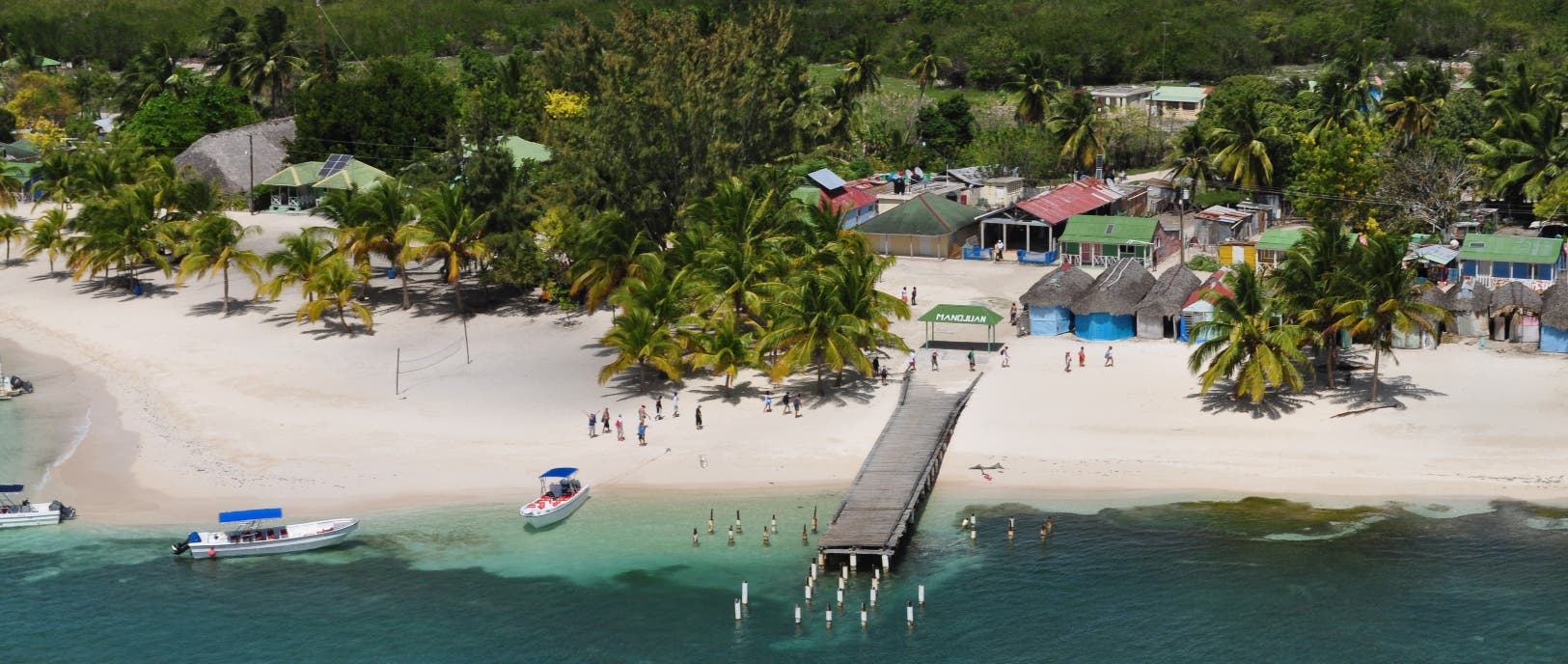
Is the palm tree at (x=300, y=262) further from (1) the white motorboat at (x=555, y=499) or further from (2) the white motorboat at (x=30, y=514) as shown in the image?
(1) the white motorboat at (x=555, y=499)

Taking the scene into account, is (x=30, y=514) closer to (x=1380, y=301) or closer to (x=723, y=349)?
(x=723, y=349)

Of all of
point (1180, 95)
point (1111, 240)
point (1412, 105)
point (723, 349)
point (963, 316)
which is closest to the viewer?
point (723, 349)

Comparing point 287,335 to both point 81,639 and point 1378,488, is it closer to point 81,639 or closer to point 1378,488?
point 81,639

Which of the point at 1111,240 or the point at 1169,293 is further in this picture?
the point at 1111,240

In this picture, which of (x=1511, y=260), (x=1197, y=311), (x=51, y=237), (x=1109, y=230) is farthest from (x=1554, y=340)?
(x=51, y=237)

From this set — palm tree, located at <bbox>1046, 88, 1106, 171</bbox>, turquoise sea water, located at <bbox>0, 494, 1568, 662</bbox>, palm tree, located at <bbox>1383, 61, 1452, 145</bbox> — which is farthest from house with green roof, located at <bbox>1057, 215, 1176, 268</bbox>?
turquoise sea water, located at <bbox>0, 494, 1568, 662</bbox>

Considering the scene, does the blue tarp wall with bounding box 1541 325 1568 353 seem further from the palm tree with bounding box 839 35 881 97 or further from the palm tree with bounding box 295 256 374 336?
the palm tree with bounding box 839 35 881 97

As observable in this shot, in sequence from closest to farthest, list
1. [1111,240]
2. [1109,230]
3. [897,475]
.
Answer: [897,475] < [1111,240] < [1109,230]
